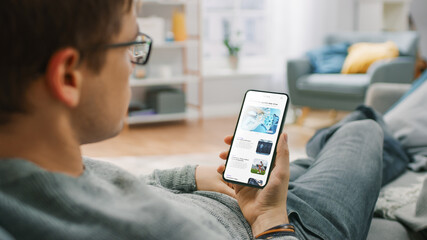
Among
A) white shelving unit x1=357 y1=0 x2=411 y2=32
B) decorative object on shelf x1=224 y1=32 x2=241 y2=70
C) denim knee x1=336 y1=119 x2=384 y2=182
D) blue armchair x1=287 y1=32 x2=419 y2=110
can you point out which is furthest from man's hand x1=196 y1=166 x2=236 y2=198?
white shelving unit x1=357 y1=0 x2=411 y2=32

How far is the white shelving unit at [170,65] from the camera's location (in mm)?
4309

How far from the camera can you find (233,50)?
4746 mm

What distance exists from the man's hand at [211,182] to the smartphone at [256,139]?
0.10ft

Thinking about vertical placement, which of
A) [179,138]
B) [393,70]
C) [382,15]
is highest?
[382,15]

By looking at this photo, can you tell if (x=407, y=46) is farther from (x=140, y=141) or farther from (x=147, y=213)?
(x=147, y=213)

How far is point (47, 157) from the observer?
544 mm

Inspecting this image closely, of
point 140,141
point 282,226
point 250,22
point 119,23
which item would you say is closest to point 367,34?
point 250,22

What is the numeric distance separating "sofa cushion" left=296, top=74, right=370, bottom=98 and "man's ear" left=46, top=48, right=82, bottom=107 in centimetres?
360

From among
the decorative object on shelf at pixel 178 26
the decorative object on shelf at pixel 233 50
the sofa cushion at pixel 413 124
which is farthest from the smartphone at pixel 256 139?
the decorative object on shelf at pixel 233 50

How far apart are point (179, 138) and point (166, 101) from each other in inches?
24.1

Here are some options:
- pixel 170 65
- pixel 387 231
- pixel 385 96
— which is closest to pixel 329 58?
pixel 170 65

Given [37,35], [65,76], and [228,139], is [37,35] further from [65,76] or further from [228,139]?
[228,139]

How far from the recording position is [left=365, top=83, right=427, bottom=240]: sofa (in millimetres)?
1143

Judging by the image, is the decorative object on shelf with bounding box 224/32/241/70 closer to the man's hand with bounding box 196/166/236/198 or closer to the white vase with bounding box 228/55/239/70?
the white vase with bounding box 228/55/239/70
